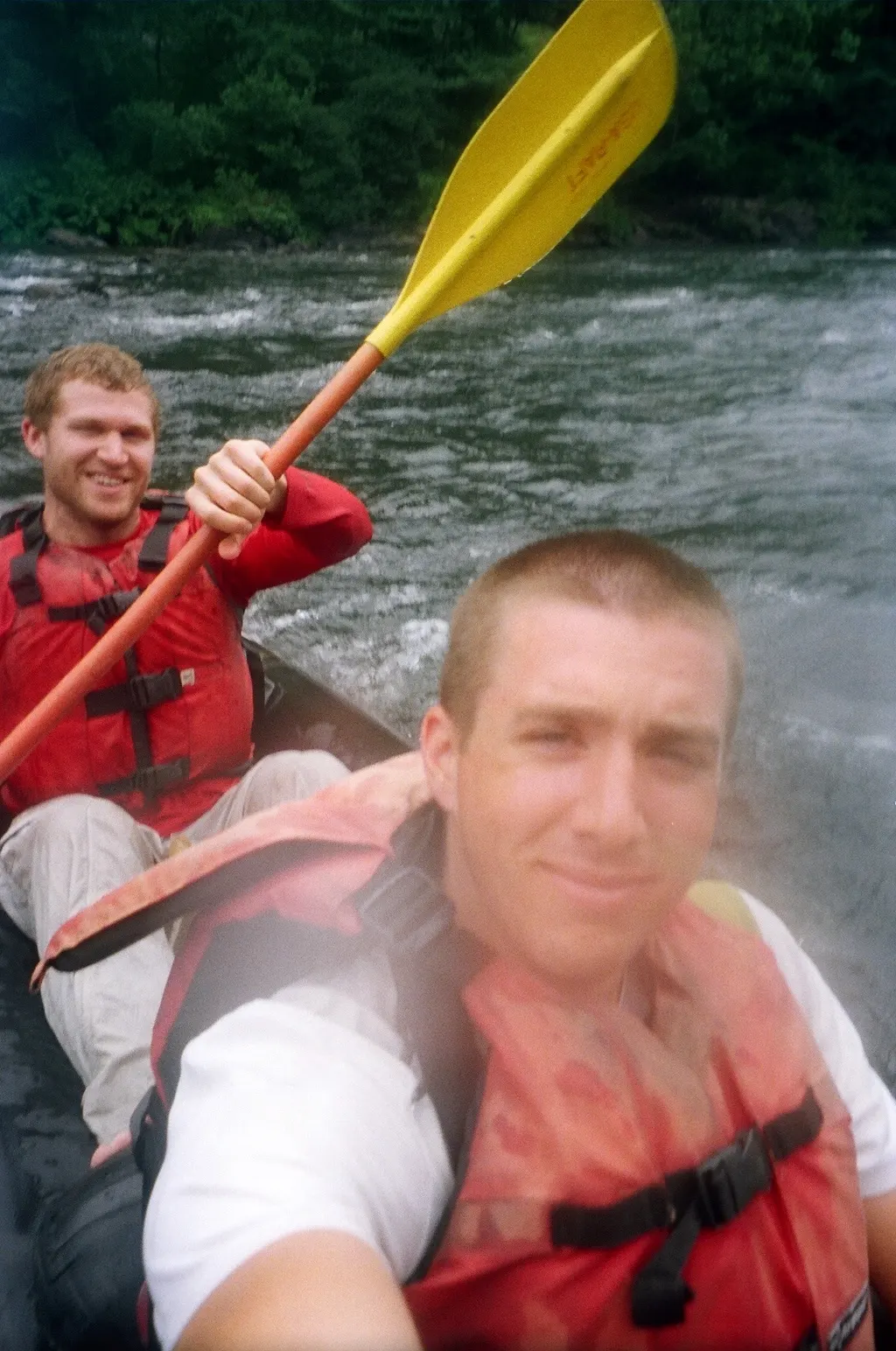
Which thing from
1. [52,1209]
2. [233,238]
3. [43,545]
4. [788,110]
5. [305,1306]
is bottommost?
[52,1209]

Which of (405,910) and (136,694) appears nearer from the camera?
(405,910)

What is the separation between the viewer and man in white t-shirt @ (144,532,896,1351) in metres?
0.55

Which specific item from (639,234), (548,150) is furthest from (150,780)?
(639,234)

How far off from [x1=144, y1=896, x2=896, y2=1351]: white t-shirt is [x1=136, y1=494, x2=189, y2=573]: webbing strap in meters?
1.03

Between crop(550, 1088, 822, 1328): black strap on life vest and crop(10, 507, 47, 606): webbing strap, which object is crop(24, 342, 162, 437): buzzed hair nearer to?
crop(10, 507, 47, 606): webbing strap

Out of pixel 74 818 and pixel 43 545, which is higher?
pixel 43 545

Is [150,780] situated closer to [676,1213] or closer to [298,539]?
[298,539]

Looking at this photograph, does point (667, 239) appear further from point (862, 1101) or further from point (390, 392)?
point (862, 1101)

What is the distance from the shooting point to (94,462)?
4.93 feet

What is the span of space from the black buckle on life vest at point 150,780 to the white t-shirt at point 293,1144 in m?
0.93

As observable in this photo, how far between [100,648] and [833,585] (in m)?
2.66

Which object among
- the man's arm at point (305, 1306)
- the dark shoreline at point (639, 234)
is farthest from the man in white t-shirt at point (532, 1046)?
the dark shoreline at point (639, 234)

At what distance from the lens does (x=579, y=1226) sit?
2.03ft

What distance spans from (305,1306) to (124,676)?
1.10m
